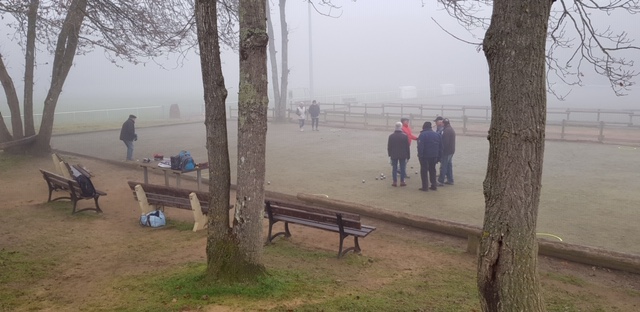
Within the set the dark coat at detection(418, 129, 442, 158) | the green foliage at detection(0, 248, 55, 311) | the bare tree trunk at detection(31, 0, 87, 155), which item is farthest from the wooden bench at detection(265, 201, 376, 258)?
the bare tree trunk at detection(31, 0, 87, 155)

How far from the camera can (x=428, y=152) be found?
465 inches

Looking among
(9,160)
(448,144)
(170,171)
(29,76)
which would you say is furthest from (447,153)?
(29,76)

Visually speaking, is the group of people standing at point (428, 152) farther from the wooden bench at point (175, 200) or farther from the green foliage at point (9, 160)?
the green foliage at point (9, 160)

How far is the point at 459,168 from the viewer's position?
14.8 meters

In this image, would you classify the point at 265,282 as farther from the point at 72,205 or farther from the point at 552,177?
the point at 552,177

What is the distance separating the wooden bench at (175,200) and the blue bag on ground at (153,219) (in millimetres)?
209

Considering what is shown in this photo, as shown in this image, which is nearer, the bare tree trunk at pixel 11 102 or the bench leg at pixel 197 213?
the bench leg at pixel 197 213

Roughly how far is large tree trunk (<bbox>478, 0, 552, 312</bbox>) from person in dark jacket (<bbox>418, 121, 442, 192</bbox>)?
8.08 meters

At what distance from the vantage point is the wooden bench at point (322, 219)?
24.3 ft

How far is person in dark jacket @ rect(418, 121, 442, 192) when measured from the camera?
38.8 feet

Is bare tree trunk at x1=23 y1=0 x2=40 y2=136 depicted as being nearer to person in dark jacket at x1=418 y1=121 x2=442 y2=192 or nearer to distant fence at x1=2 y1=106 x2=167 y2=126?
person in dark jacket at x1=418 y1=121 x2=442 y2=192

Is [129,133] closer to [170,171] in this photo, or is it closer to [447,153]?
[170,171]

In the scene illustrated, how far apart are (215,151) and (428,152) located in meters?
6.80

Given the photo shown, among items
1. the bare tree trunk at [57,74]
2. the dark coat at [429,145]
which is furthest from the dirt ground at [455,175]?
the bare tree trunk at [57,74]
